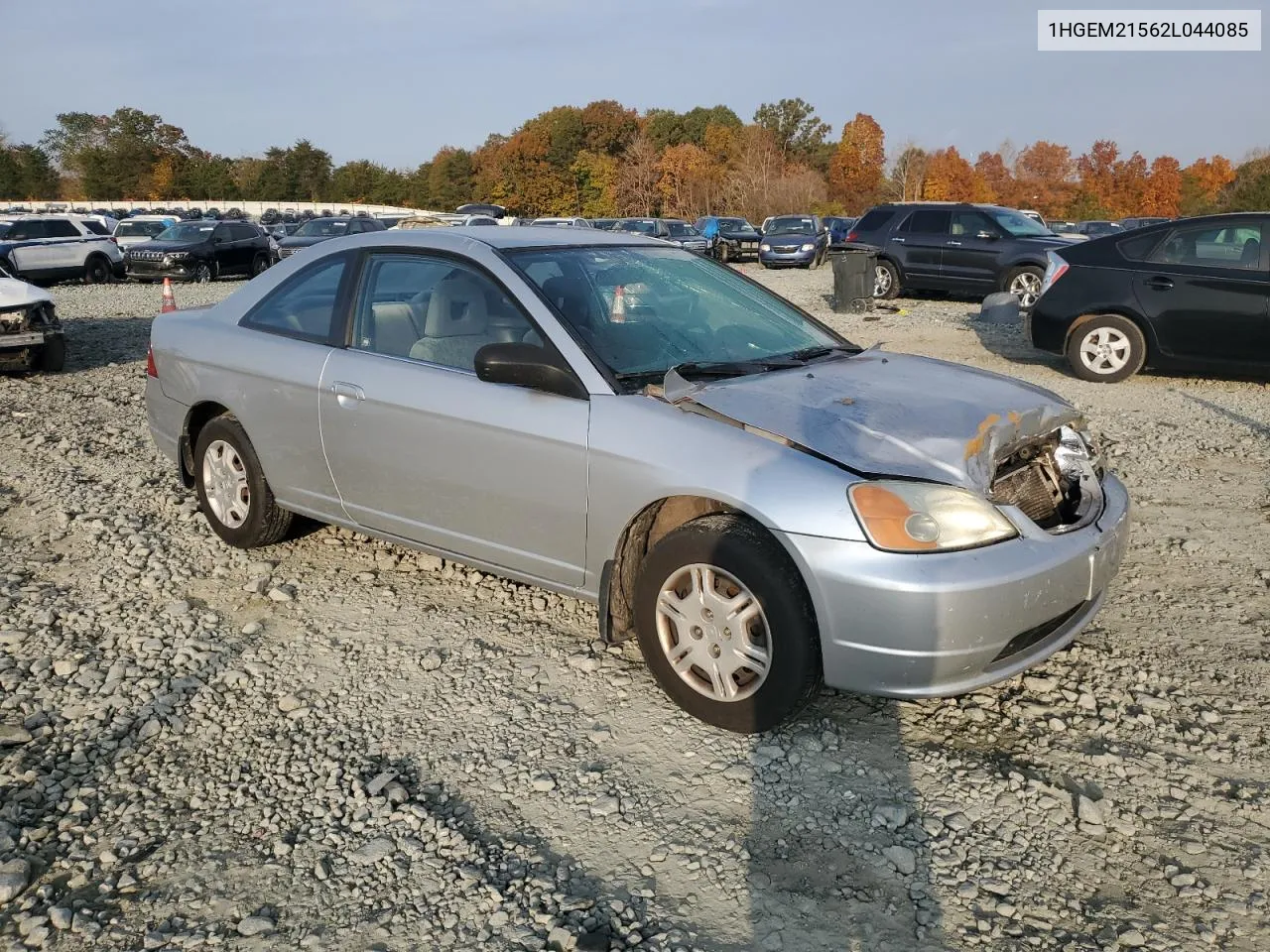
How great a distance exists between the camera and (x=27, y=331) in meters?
10.1

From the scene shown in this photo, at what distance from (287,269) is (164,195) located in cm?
9624

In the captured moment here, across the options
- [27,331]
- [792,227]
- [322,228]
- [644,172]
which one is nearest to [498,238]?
[27,331]

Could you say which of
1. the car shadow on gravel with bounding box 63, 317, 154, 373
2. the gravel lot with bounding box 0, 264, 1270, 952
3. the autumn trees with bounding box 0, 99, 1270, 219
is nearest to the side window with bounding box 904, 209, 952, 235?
Answer: the car shadow on gravel with bounding box 63, 317, 154, 373

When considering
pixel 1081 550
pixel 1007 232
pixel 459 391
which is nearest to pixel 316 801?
pixel 459 391

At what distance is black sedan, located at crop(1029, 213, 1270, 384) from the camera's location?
8.94 meters

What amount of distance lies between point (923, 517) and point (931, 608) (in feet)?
0.92

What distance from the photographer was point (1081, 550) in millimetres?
3381

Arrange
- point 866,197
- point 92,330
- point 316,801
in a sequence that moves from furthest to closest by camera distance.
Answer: point 866,197 < point 92,330 < point 316,801

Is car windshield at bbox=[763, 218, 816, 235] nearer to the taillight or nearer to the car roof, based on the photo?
the taillight

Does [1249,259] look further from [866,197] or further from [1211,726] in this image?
[866,197]

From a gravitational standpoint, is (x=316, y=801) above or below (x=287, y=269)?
below

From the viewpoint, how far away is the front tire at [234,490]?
4988 mm

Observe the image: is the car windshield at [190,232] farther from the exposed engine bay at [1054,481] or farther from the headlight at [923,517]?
the headlight at [923,517]

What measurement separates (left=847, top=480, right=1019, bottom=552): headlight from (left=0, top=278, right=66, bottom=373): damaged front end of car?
976 centimetres
